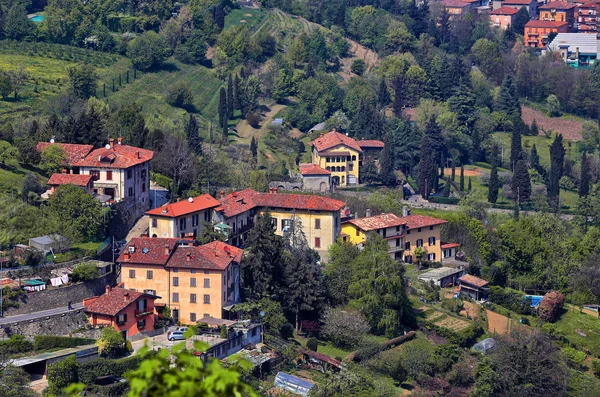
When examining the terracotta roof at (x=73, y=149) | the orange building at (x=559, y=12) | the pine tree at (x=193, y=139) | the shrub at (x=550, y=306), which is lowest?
the shrub at (x=550, y=306)

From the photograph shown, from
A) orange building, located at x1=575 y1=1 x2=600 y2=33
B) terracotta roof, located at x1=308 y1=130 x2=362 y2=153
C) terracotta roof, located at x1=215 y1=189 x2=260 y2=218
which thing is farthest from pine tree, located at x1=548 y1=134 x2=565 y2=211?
orange building, located at x1=575 y1=1 x2=600 y2=33

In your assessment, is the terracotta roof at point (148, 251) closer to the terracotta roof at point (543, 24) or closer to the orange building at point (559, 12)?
the terracotta roof at point (543, 24)

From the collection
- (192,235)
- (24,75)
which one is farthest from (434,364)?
(24,75)

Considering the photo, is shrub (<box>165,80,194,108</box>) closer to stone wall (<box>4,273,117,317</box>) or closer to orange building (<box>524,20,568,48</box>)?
stone wall (<box>4,273,117,317</box>)

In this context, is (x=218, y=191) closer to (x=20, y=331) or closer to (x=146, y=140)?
(x=146, y=140)

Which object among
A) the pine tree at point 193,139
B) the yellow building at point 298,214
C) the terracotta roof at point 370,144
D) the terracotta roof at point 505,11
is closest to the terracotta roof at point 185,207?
the yellow building at point 298,214

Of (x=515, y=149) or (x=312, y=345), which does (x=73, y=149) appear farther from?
(x=515, y=149)
